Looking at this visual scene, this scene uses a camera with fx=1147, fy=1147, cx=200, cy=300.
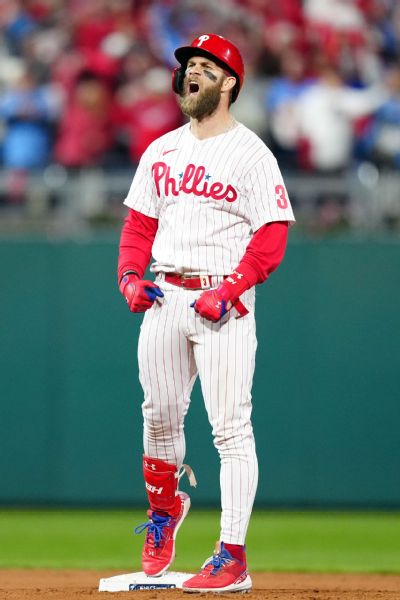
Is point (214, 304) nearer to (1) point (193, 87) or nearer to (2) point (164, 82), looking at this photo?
(1) point (193, 87)

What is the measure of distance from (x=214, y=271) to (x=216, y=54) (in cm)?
75

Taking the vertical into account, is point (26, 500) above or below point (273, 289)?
below

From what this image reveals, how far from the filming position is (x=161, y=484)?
4199 millimetres

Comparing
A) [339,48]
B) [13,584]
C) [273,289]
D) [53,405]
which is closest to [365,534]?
[273,289]

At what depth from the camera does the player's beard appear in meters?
3.99

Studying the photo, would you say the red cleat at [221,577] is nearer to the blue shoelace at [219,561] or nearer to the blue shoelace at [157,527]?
the blue shoelace at [219,561]

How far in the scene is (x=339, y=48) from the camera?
8844 mm

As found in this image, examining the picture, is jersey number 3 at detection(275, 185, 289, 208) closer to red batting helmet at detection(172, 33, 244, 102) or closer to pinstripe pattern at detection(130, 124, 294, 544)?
pinstripe pattern at detection(130, 124, 294, 544)

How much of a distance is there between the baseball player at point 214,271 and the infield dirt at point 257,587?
167 millimetres

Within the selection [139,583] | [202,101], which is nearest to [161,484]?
[139,583]

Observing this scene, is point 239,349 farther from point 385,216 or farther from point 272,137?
point 272,137

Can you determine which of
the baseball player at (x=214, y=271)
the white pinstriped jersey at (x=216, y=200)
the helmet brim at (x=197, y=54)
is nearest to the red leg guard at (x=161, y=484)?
the baseball player at (x=214, y=271)

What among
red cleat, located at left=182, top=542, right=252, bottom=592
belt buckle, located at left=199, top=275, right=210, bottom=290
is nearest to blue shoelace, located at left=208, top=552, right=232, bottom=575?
red cleat, located at left=182, top=542, right=252, bottom=592

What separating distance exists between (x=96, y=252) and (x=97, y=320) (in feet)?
1.42
